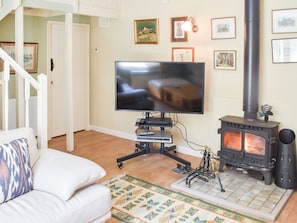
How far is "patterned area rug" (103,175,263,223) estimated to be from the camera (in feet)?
9.77

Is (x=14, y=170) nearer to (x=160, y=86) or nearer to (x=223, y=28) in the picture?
(x=160, y=86)

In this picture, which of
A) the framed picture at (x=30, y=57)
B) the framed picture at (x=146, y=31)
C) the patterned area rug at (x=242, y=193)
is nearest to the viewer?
the patterned area rug at (x=242, y=193)

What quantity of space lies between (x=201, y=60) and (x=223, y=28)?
539 millimetres

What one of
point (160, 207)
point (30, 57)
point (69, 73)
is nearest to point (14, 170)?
point (160, 207)

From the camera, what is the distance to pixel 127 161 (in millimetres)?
4555

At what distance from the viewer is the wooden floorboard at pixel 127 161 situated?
3763mm

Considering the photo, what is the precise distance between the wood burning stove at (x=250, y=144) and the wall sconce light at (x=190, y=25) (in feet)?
4.47

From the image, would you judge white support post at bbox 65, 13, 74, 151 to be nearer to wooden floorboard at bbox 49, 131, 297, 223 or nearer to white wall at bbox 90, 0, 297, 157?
wooden floorboard at bbox 49, 131, 297, 223

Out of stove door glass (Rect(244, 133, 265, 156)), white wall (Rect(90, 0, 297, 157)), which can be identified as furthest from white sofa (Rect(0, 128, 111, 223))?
white wall (Rect(90, 0, 297, 157))

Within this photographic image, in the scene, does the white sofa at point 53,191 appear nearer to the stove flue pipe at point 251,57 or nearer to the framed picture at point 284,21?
the stove flue pipe at point 251,57

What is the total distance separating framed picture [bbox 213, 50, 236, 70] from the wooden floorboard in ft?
4.52

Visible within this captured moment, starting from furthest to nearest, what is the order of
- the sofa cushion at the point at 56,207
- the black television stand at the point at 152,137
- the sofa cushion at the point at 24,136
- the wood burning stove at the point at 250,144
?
1. the black television stand at the point at 152,137
2. the wood burning stove at the point at 250,144
3. the sofa cushion at the point at 24,136
4. the sofa cushion at the point at 56,207

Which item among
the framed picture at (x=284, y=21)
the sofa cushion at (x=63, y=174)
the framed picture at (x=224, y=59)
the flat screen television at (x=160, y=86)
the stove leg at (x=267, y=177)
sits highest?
the framed picture at (x=284, y=21)

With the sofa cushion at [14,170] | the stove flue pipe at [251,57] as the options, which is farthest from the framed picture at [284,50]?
the sofa cushion at [14,170]
